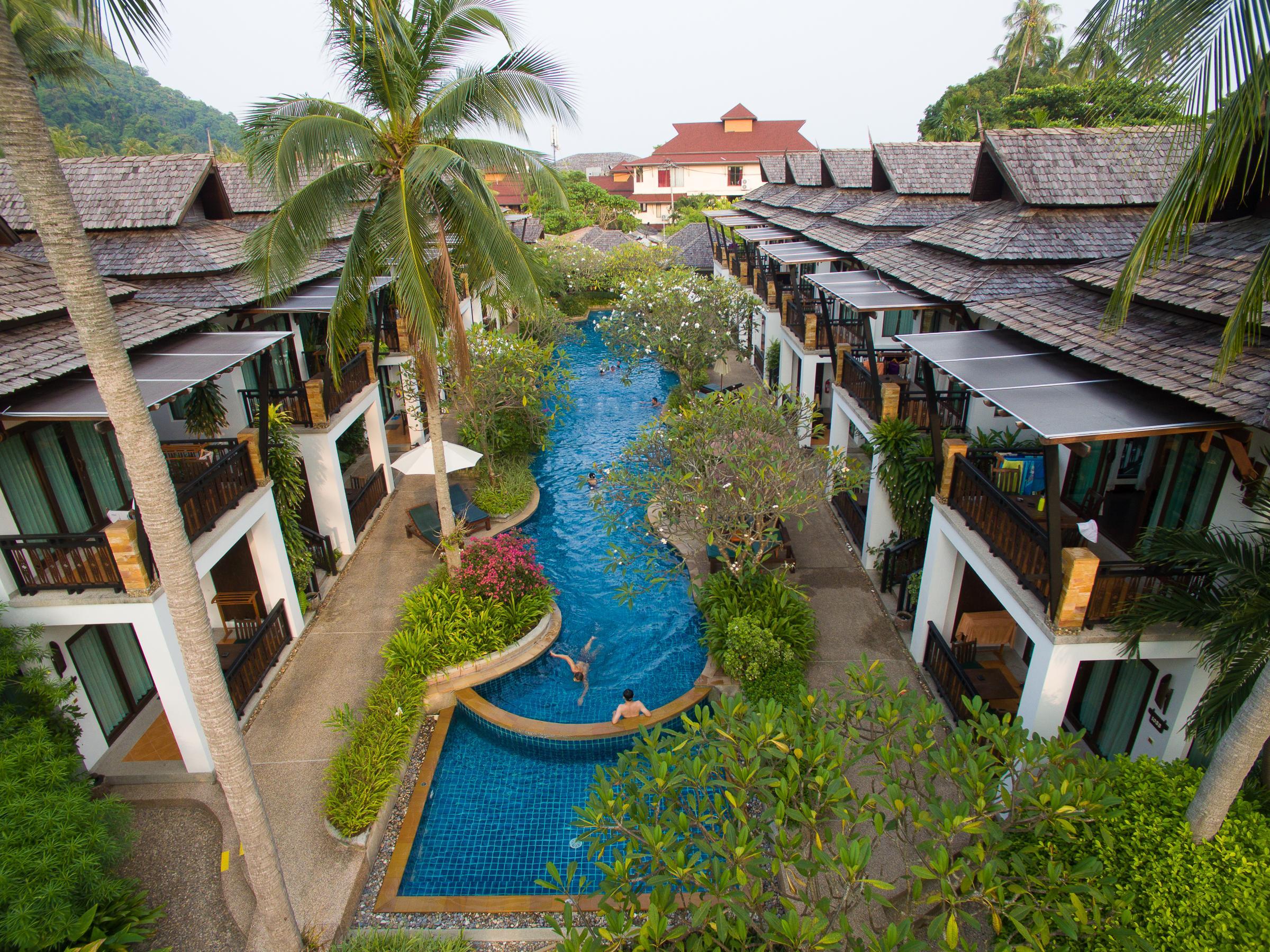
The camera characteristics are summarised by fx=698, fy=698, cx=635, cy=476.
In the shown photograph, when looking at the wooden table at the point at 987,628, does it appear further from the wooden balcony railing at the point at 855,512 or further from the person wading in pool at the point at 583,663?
the person wading in pool at the point at 583,663

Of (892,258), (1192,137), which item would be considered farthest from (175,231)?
(1192,137)

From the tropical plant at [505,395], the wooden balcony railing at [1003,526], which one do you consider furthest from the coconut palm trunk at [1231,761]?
the tropical plant at [505,395]

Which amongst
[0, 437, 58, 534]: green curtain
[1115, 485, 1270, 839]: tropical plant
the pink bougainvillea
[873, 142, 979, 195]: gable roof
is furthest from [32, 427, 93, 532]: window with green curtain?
[873, 142, 979, 195]: gable roof

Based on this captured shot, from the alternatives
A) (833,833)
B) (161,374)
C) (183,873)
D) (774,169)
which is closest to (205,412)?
(161,374)

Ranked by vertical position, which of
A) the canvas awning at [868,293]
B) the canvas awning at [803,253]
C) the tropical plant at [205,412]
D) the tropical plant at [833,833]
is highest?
the canvas awning at [803,253]

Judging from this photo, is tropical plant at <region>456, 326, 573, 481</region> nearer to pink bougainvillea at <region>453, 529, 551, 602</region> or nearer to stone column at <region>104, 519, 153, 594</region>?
pink bougainvillea at <region>453, 529, 551, 602</region>

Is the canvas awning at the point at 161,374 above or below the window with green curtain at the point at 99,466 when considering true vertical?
above

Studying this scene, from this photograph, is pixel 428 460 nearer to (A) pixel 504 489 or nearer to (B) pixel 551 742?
(A) pixel 504 489
